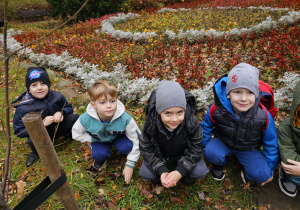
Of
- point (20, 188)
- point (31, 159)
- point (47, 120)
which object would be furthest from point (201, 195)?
point (31, 159)

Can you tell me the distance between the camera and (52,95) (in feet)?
9.66

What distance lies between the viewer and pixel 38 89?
266 centimetres

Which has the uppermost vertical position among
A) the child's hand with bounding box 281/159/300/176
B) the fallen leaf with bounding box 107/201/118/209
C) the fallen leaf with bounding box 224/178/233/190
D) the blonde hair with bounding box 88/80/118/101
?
the blonde hair with bounding box 88/80/118/101

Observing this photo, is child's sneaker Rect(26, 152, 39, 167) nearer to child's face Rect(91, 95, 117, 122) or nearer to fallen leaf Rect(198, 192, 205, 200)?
child's face Rect(91, 95, 117, 122)

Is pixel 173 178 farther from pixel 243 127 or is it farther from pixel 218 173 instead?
pixel 243 127

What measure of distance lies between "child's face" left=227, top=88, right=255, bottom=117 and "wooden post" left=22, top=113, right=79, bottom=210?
6.24ft

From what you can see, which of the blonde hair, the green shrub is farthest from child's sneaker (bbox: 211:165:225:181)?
the green shrub

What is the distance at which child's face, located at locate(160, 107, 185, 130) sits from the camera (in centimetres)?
196

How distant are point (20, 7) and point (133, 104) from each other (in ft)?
72.6

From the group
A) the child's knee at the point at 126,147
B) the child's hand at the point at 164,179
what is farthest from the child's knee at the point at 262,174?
the child's knee at the point at 126,147

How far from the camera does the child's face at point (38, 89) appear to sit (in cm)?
266

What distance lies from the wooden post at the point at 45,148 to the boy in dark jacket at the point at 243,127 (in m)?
1.79

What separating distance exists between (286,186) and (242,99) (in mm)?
1344

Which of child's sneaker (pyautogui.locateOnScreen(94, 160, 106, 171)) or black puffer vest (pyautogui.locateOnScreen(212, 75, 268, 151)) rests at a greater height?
black puffer vest (pyautogui.locateOnScreen(212, 75, 268, 151))
